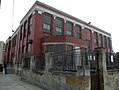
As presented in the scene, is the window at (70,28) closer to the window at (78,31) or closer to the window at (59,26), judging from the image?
the window at (59,26)

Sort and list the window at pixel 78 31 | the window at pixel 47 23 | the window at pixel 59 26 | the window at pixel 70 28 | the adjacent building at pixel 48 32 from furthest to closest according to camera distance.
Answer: the window at pixel 78 31 < the window at pixel 70 28 < the window at pixel 59 26 < the window at pixel 47 23 < the adjacent building at pixel 48 32

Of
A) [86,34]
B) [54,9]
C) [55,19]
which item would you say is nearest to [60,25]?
[55,19]

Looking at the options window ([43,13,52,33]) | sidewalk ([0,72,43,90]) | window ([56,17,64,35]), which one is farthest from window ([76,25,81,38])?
sidewalk ([0,72,43,90])

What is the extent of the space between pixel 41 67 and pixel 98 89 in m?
5.70

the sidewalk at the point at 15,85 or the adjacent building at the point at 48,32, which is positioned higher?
the adjacent building at the point at 48,32

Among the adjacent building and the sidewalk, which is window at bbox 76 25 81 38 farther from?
the sidewalk

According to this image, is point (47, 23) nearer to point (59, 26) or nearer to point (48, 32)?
point (48, 32)

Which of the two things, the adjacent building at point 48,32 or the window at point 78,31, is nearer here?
the adjacent building at point 48,32

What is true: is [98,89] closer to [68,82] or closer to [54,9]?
[68,82]

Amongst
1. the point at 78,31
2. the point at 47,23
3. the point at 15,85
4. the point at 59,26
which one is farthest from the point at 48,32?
the point at 15,85

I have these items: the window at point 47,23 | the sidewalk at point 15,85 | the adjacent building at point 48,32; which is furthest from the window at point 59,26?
the sidewalk at point 15,85

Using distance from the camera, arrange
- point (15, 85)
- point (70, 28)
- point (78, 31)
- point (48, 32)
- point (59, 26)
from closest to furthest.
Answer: point (15, 85) → point (48, 32) → point (59, 26) → point (70, 28) → point (78, 31)

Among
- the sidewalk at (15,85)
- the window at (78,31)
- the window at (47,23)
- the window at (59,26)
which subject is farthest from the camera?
the window at (78,31)

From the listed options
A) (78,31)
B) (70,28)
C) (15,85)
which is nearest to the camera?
(15,85)
